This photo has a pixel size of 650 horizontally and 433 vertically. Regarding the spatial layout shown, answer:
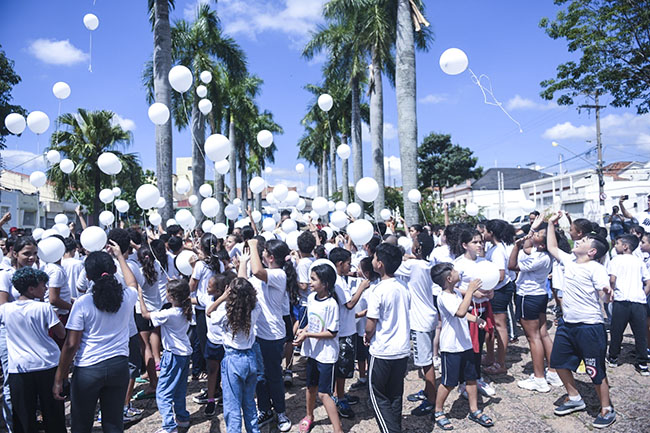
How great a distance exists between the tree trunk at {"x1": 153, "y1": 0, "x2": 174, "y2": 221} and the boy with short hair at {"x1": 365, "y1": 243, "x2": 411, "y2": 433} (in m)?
8.12

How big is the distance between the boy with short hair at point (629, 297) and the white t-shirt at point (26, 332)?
6228 mm

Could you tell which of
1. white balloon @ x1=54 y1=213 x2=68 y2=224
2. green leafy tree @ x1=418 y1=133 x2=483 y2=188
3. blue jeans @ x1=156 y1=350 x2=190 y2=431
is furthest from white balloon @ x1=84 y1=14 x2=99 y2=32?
green leafy tree @ x1=418 y1=133 x2=483 y2=188

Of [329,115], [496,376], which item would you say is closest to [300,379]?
[496,376]

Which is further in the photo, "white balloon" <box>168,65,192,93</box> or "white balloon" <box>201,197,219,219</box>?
"white balloon" <box>201,197,219,219</box>

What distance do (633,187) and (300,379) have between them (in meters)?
38.1

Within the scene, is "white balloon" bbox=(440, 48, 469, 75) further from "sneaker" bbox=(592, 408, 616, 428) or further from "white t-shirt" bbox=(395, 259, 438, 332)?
"sneaker" bbox=(592, 408, 616, 428)

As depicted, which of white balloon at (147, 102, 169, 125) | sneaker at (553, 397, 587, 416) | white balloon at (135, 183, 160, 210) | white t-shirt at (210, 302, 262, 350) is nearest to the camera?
white t-shirt at (210, 302, 262, 350)

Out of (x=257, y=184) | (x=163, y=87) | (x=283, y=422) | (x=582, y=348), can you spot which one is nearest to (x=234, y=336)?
(x=283, y=422)

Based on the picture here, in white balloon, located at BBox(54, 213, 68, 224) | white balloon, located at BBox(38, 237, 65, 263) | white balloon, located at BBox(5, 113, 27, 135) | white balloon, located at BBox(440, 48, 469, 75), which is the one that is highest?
white balloon, located at BBox(440, 48, 469, 75)

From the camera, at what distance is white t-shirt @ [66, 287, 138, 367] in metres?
2.97

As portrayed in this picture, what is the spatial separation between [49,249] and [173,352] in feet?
5.88

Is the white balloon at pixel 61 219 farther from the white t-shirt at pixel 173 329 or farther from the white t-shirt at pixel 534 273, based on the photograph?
the white t-shirt at pixel 534 273

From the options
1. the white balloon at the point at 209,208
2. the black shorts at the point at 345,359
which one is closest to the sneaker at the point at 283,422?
the black shorts at the point at 345,359

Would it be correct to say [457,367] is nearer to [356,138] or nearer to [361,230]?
[361,230]
